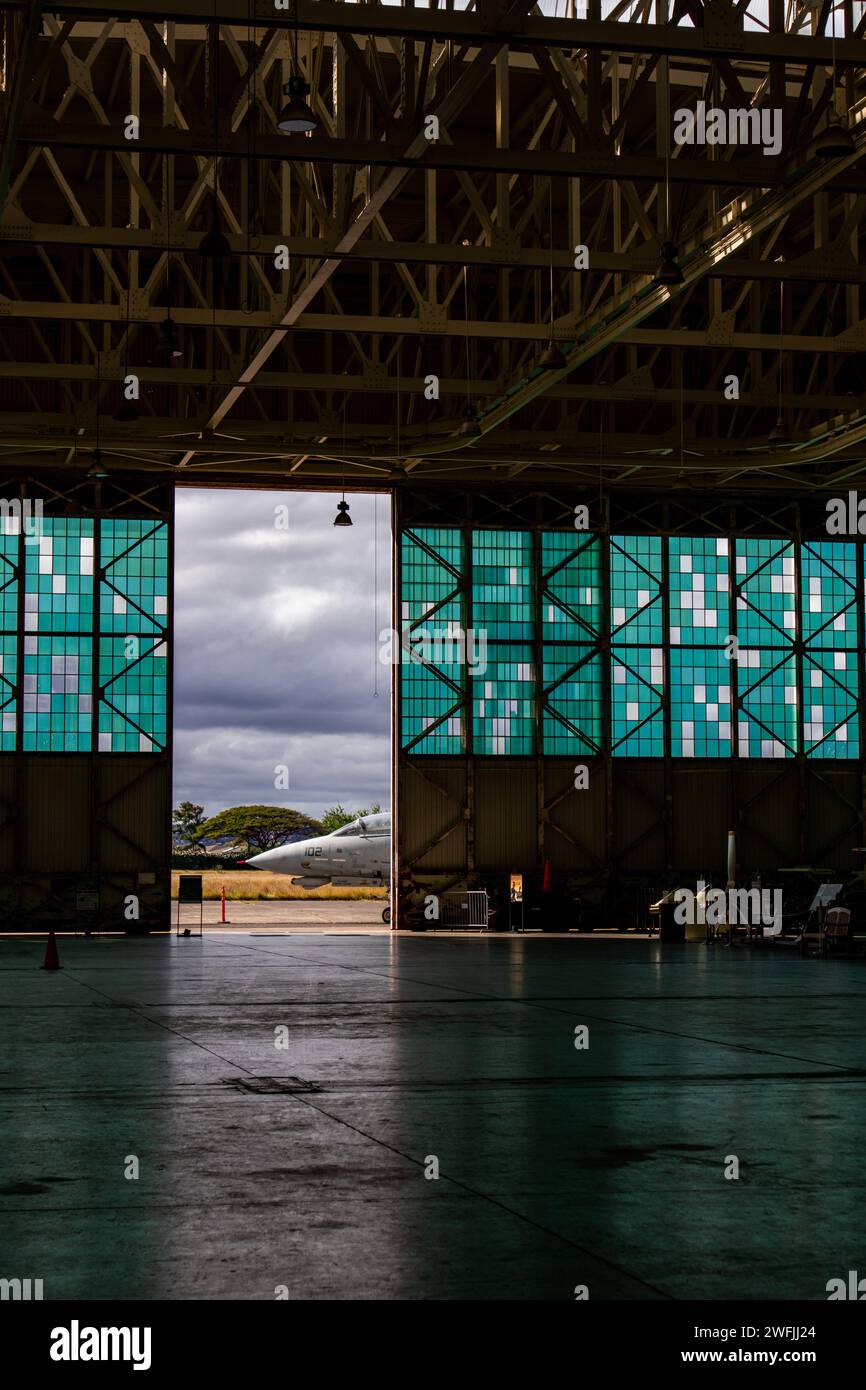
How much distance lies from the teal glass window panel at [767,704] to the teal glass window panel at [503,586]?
5984 mm

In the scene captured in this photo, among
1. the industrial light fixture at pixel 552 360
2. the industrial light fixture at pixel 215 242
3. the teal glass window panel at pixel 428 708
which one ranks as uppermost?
the industrial light fixture at pixel 552 360

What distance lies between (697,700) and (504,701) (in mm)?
5194

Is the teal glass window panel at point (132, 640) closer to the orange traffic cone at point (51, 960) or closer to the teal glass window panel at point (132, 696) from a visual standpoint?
the teal glass window panel at point (132, 696)

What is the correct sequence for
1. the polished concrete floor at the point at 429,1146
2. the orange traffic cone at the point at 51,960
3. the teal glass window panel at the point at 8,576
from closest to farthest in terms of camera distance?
the polished concrete floor at the point at 429,1146 < the orange traffic cone at the point at 51,960 < the teal glass window panel at the point at 8,576

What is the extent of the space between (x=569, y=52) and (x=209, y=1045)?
15455 mm

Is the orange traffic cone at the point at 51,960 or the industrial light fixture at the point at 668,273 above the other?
the industrial light fixture at the point at 668,273

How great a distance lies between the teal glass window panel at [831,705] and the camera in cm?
4016

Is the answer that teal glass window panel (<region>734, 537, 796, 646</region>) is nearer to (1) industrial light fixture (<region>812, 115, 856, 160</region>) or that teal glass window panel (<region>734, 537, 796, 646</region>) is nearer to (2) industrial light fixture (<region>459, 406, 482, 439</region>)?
(2) industrial light fixture (<region>459, 406, 482, 439</region>)

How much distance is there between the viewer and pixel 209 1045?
13.0 m

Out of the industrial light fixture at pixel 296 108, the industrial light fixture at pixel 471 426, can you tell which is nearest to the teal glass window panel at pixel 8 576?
the industrial light fixture at pixel 471 426

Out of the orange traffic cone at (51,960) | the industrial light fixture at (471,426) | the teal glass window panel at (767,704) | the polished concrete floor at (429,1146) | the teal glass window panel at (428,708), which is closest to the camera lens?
the polished concrete floor at (429,1146)
